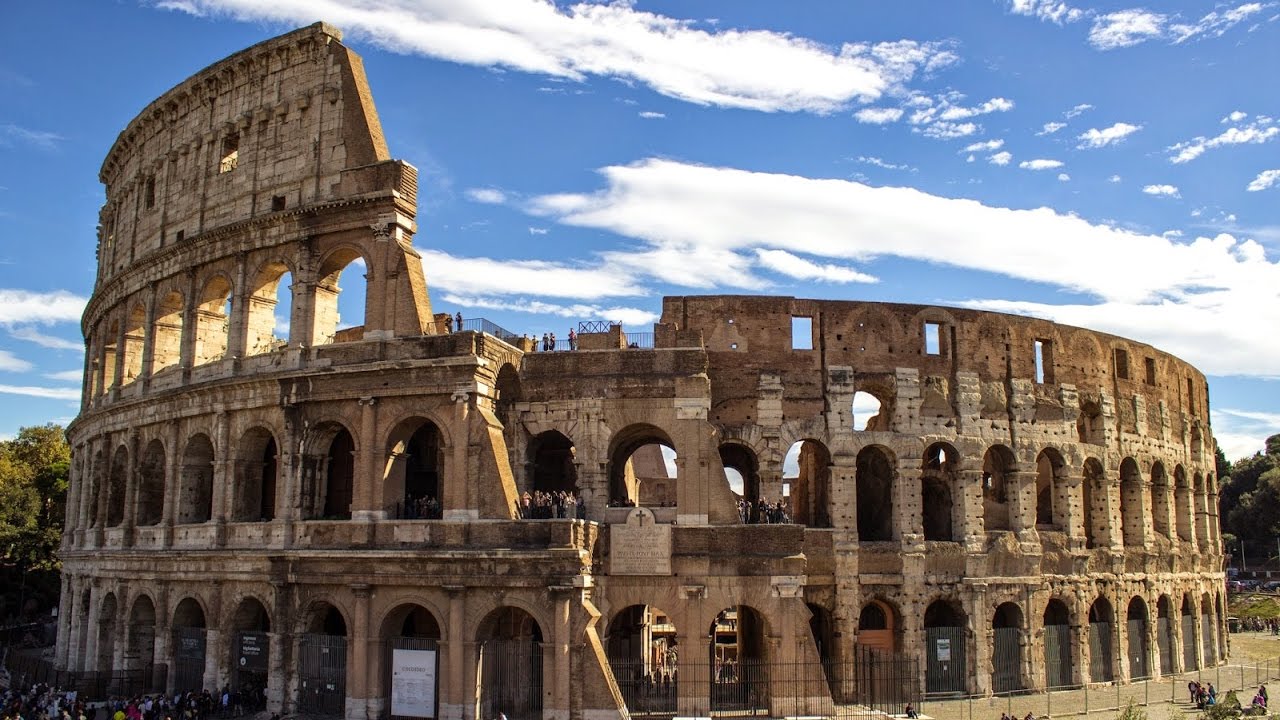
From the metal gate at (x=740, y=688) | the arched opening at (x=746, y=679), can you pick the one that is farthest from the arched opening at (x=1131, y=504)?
the metal gate at (x=740, y=688)

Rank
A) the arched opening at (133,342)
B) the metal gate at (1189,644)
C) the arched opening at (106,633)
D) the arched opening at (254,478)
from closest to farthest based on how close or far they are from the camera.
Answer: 1. the arched opening at (254,478)
2. the arched opening at (106,633)
3. the arched opening at (133,342)
4. the metal gate at (1189,644)

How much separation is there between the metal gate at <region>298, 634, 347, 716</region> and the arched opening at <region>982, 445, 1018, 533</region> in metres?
18.3

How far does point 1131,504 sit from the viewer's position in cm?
3494

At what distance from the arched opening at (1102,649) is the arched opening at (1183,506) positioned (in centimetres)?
705

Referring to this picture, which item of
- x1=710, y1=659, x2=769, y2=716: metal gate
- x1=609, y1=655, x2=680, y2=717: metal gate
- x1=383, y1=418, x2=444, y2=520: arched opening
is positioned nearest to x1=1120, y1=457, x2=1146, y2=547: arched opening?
x1=710, y1=659, x2=769, y2=716: metal gate

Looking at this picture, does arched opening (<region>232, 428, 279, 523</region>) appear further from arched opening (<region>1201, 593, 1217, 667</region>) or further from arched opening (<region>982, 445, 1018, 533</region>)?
arched opening (<region>1201, 593, 1217, 667</region>)

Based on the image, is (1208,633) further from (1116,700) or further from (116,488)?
(116,488)

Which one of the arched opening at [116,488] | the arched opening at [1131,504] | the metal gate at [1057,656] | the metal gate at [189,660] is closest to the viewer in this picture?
the metal gate at [189,660]

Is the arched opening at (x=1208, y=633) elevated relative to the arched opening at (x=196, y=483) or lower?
lower

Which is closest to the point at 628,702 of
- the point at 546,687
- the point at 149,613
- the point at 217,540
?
the point at 546,687

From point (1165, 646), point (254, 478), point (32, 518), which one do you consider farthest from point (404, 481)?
point (32, 518)

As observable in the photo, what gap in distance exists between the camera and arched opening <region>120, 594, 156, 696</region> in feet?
97.9

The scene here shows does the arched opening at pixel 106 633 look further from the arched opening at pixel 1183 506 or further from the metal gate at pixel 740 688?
the arched opening at pixel 1183 506

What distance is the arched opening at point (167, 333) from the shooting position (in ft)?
104
